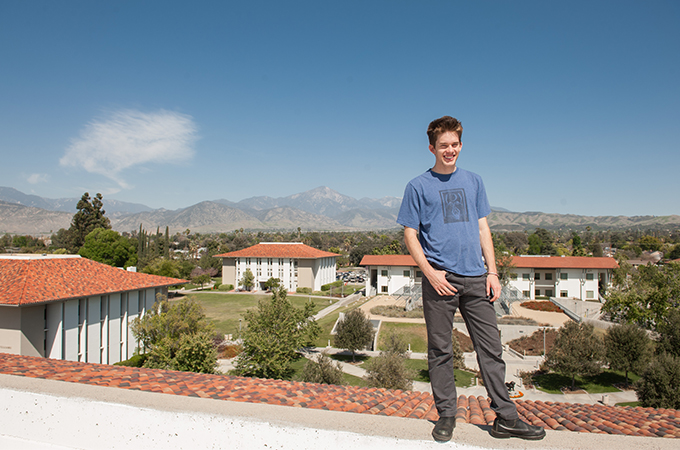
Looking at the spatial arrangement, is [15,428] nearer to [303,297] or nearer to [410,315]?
[410,315]

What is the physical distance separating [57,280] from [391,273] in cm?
4517

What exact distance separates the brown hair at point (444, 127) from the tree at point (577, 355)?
2868 cm

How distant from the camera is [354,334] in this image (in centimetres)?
3148

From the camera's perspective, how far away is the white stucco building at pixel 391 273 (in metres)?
59.1

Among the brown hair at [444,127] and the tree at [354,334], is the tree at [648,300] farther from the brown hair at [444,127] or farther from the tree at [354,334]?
the brown hair at [444,127]

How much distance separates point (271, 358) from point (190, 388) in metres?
16.6

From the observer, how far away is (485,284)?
3254 millimetres

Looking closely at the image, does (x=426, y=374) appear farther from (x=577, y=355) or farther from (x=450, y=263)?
(x=450, y=263)

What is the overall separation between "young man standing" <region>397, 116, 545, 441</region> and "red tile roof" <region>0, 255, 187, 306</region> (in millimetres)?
23705

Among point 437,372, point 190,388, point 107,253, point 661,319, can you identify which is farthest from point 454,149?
point 107,253

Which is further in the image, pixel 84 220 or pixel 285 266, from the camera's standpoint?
pixel 84 220

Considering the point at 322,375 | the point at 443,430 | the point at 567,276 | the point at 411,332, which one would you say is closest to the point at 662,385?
the point at 322,375

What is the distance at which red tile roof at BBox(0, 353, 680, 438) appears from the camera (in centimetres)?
467

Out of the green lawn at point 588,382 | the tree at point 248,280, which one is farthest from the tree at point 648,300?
the tree at point 248,280
